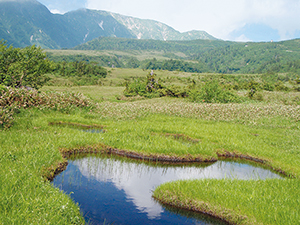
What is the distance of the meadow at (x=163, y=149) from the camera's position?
19.6 ft

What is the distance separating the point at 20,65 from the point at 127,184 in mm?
21677

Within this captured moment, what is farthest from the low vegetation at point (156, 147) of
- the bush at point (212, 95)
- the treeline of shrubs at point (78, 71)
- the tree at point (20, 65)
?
the treeline of shrubs at point (78, 71)

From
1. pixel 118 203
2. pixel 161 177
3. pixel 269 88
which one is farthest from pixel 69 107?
pixel 269 88

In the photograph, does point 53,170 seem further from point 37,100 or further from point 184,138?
point 37,100

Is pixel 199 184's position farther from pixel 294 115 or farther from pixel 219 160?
pixel 294 115

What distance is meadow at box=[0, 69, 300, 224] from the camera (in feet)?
19.6

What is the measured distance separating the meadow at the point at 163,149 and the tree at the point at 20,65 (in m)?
7.77

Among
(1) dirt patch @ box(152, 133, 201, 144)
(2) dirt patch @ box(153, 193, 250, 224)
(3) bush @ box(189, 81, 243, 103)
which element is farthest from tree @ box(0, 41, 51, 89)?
(2) dirt patch @ box(153, 193, 250, 224)

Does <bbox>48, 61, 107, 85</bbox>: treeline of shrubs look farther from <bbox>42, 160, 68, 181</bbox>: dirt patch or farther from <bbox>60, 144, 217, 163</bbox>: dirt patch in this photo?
<bbox>42, 160, 68, 181</bbox>: dirt patch

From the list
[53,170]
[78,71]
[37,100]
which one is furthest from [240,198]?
[78,71]

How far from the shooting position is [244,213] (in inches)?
253

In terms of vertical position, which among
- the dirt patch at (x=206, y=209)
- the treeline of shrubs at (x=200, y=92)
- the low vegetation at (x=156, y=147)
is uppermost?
the treeline of shrubs at (x=200, y=92)

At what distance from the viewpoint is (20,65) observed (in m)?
24.5

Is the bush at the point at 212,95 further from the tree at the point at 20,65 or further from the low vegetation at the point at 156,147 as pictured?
the tree at the point at 20,65
